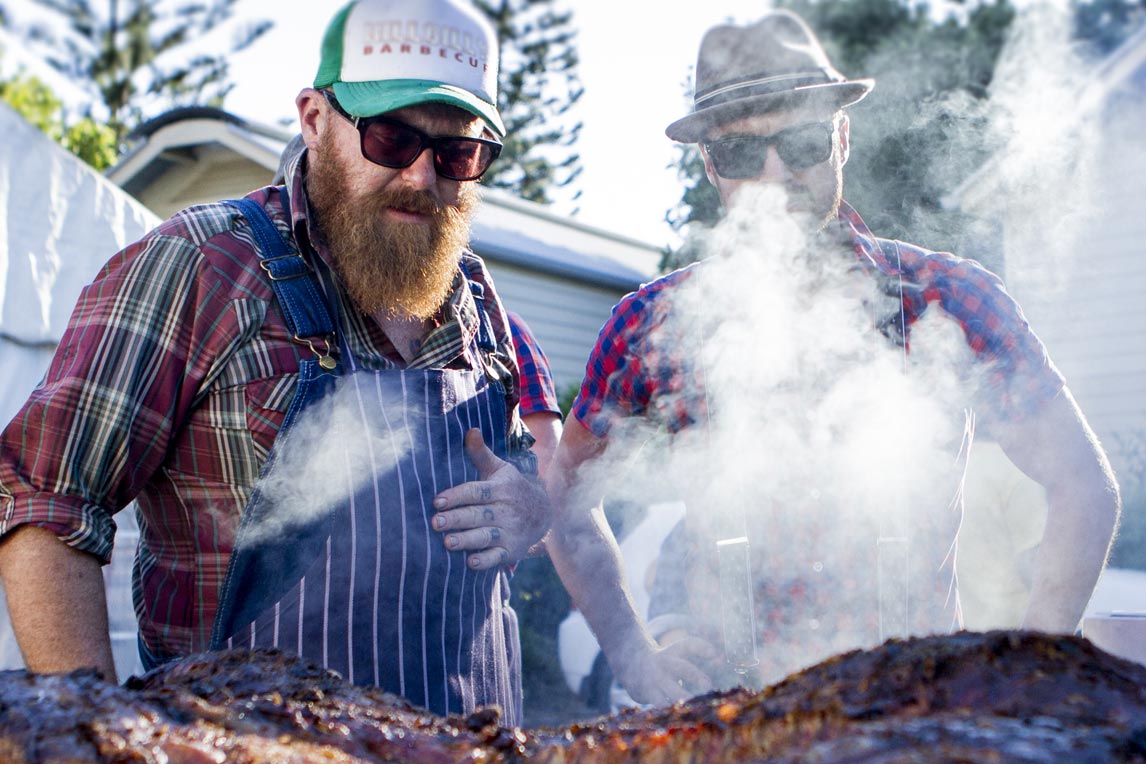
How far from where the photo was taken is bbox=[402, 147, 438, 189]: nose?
236 centimetres

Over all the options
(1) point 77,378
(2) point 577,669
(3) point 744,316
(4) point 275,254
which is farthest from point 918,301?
(2) point 577,669

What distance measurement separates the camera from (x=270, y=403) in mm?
2061

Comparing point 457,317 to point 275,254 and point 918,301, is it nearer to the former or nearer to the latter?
point 275,254

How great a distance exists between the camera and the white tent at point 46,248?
4.91 metres

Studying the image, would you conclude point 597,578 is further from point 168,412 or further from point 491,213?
point 491,213

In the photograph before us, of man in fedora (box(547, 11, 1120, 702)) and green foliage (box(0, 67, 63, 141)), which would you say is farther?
green foliage (box(0, 67, 63, 141))

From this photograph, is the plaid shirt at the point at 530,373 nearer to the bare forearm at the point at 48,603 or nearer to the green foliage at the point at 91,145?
the bare forearm at the point at 48,603

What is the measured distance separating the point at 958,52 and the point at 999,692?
2130 centimetres

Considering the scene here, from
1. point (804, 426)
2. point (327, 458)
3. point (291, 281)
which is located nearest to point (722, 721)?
point (327, 458)

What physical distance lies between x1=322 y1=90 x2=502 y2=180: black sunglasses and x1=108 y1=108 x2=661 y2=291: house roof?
6780 millimetres

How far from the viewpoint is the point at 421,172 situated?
237 cm

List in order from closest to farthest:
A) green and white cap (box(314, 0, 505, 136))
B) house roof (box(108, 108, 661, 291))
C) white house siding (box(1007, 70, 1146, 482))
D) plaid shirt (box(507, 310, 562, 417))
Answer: green and white cap (box(314, 0, 505, 136))
plaid shirt (box(507, 310, 562, 417))
white house siding (box(1007, 70, 1146, 482))
house roof (box(108, 108, 661, 291))

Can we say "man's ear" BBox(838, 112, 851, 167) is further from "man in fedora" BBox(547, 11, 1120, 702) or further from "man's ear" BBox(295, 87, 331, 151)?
"man's ear" BBox(295, 87, 331, 151)

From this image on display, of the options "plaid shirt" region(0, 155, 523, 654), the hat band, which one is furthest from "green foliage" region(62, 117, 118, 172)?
"plaid shirt" region(0, 155, 523, 654)
